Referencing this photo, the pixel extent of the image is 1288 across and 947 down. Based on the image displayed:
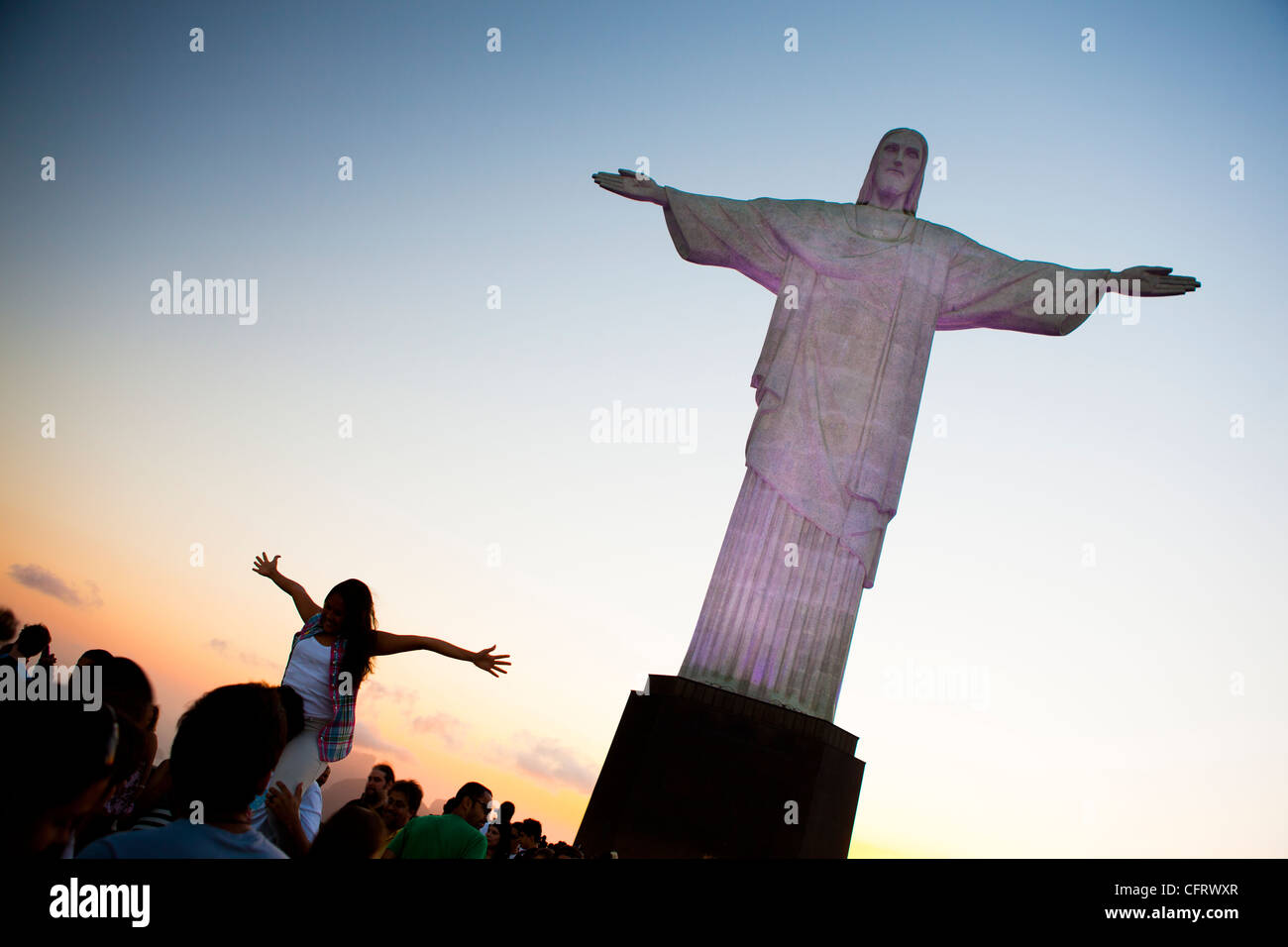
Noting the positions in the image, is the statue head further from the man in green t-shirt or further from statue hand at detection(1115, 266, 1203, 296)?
the man in green t-shirt

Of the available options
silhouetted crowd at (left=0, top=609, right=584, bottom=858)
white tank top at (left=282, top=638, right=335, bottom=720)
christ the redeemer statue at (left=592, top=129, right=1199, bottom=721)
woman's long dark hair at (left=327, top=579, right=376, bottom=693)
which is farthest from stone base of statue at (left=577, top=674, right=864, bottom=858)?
silhouetted crowd at (left=0, top=609, right=584, bottom=858)

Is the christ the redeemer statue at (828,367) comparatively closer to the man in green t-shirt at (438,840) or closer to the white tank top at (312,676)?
the man in green t-shirt at (438,840)

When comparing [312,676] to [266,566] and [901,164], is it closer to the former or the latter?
[266,566]
